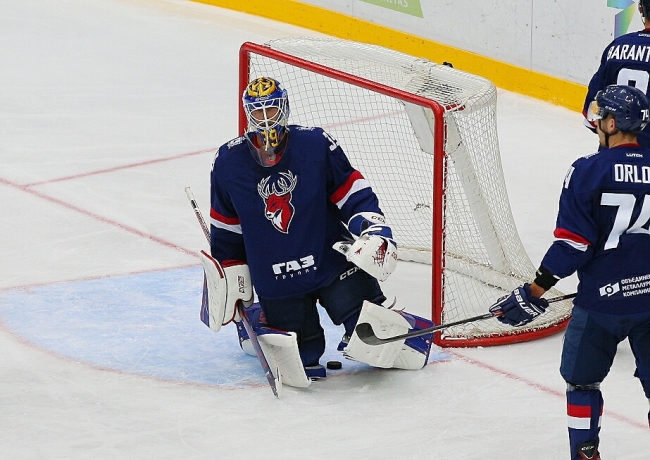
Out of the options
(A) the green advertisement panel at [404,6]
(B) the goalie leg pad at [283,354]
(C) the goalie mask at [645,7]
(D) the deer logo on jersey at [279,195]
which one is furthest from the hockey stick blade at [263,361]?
(A) the green advertisement panel at [404,6]

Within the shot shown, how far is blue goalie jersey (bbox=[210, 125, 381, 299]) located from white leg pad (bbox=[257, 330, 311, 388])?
0.53ft

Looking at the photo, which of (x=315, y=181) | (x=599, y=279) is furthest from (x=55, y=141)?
(x=599, y=279)

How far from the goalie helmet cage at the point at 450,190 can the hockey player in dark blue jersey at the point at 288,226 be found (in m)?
0.38

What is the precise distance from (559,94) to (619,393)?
354 cm

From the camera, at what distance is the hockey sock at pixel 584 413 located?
340cm

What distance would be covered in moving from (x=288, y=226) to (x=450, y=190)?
723 mm

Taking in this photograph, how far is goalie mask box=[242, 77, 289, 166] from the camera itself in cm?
406

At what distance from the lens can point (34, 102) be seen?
777 cm

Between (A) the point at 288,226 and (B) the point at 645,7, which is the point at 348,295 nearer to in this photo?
(A) the point at 288,226

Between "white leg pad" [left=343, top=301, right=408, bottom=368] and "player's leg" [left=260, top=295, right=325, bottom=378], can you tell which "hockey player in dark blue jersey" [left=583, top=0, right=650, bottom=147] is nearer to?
"white leg pad" [left=343, top=301, right=408, bottom=368]

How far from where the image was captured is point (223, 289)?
13.7ft

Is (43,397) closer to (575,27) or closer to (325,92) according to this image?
(325,92)

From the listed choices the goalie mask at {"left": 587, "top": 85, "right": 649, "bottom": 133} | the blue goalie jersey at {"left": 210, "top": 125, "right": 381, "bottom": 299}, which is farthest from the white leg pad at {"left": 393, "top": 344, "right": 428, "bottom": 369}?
the goalie mask at {"left": 587, "top": 85, "right": 649, "bottom": 133}

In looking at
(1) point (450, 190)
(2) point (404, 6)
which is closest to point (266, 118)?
(1) point (450, 190)
